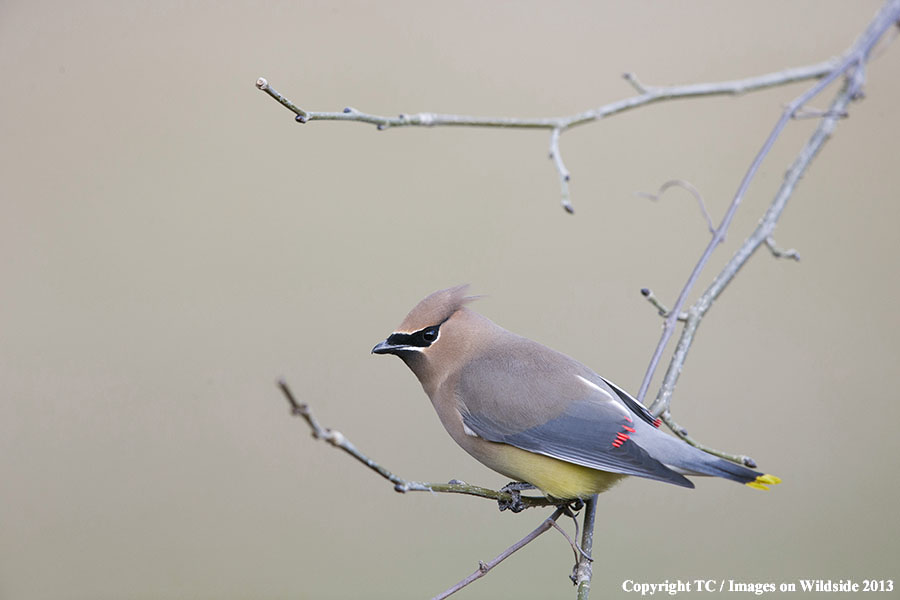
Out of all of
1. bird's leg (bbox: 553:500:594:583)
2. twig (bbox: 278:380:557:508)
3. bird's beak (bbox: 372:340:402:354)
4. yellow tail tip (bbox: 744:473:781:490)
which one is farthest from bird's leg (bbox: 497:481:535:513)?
yellow tail tip (bbox: 744:473:781:490)

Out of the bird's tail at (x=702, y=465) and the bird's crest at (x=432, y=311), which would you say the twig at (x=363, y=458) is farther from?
the bird's crest at (x=432, y=311)

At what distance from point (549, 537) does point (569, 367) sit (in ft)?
9.80

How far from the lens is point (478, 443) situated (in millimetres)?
2938

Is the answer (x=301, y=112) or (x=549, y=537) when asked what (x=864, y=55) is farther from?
(x=549, y=537)

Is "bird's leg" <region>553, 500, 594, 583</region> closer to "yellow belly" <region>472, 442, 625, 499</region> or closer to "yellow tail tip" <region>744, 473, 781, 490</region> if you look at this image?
"yellow belly" <region>472, 442, 625, 499</region>

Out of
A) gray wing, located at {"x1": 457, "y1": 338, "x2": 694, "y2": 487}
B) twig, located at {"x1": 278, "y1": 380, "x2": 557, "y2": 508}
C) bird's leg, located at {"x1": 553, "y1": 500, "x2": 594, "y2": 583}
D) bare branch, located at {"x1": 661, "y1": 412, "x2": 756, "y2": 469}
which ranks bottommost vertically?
twig, located at {"x1": 278, "y1": 380, "x2": 557, "y2": 508}

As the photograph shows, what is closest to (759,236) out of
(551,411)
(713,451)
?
(713,451)

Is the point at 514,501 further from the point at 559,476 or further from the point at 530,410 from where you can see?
the point at 530,410

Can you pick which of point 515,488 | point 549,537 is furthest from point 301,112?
point 549,537

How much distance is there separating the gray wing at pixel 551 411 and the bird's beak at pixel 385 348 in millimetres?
271

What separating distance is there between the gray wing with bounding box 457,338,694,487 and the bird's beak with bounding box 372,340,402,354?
27 cm

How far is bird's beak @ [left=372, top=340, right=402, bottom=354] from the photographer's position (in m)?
2.87

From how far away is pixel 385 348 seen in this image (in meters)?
2.91

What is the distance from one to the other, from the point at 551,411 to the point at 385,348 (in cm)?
56
